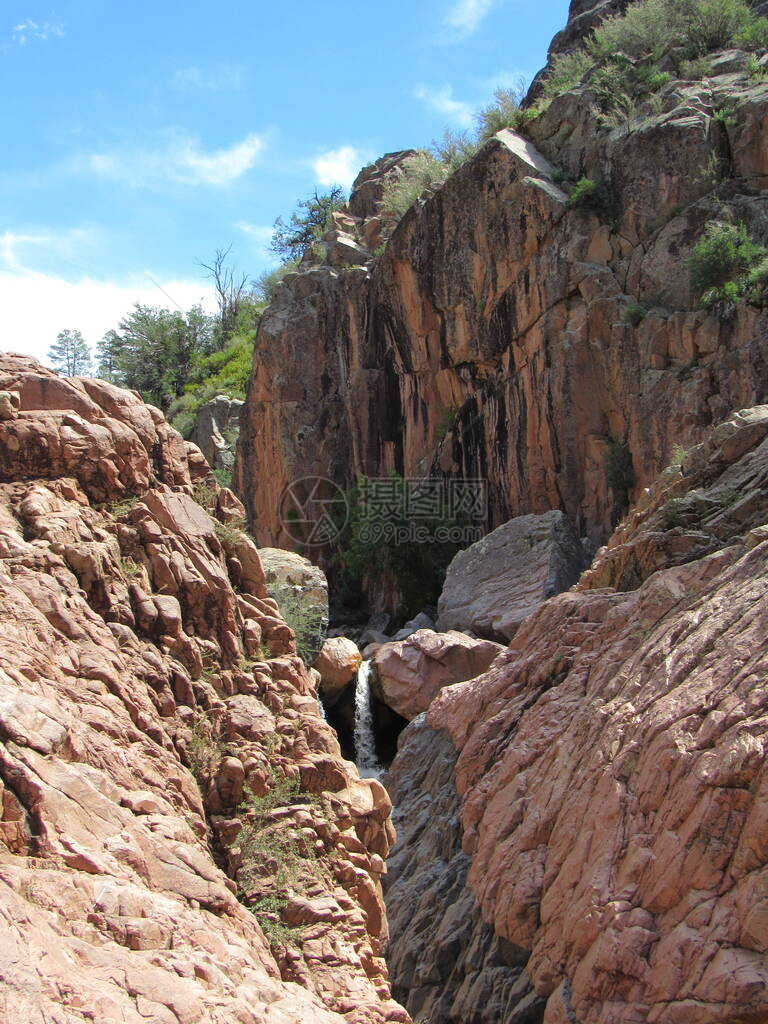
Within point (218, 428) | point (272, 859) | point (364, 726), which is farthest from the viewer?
point (218, 428)

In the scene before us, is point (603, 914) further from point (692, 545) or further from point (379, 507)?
point (379, 507)

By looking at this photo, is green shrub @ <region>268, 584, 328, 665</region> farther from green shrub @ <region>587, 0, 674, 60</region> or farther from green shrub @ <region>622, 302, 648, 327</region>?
green shrub @ <region>587, 0, 674, 60</region>

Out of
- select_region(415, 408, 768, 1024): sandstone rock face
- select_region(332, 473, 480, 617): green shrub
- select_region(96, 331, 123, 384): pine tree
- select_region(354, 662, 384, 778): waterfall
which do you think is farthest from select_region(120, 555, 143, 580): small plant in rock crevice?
select_region(96, 331, 123, 384): pine tree

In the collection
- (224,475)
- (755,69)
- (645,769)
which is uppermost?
(755,69)

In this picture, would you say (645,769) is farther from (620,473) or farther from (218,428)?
(218,428)

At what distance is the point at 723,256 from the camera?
864 inches

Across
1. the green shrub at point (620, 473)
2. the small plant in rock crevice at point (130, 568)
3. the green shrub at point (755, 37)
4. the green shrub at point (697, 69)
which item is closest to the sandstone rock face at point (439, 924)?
the small plant in rock crevice at point (130, 568)

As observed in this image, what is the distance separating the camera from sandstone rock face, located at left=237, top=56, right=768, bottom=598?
75.7 ft

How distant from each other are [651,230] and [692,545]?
14.0m

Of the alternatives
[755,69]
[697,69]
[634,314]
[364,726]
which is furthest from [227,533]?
[697,69]

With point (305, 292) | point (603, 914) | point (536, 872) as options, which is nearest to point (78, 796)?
point (603, 914)

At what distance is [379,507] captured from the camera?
31906 millimetres

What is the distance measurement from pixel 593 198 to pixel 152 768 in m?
21.9

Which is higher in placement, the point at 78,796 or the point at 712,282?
the point at 712,282
